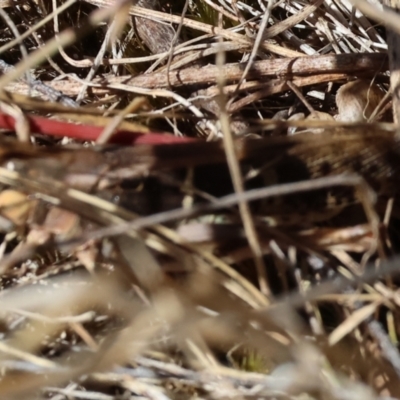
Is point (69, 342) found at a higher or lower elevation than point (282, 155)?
lower

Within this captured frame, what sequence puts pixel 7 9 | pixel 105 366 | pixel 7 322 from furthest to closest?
pixel 7 9, pixel 7 322, pixel 105 366

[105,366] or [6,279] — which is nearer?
[105,366]

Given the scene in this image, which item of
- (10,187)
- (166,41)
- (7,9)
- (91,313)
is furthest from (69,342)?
(7,9)

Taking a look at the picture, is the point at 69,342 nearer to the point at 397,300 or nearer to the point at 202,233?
the point at 202,233

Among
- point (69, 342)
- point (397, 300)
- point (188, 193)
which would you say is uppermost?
point (188, 193)

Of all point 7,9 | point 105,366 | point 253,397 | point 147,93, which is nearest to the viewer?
point 105,366

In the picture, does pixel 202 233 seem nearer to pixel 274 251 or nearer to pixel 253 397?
pixel 274 251
